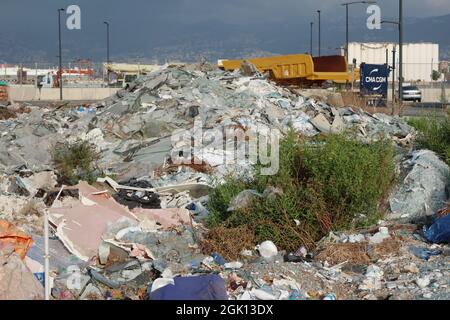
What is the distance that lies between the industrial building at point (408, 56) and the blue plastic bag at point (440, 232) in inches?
2216

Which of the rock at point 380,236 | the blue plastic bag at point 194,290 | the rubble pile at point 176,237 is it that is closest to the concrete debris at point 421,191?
the rubble pile at point 176,237

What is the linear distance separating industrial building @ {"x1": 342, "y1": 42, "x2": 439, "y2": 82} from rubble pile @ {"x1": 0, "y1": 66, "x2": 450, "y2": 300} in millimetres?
51901

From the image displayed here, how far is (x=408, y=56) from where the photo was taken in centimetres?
8656

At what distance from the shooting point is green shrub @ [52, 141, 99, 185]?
37.3 feet

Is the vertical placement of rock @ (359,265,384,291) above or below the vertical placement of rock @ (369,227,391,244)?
below

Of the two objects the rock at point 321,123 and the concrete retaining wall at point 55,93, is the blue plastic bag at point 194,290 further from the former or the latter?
the concrete retaining wall at point 55,93

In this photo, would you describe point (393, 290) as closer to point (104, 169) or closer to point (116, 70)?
point (104, 169)

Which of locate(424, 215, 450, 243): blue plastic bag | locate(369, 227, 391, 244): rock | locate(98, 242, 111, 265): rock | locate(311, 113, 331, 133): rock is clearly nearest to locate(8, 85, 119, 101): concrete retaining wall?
locate(311, 113, 331, 133): rock

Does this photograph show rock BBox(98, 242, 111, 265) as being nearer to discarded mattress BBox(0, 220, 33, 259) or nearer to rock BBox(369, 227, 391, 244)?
discarded mattress BBox(0, 220, 33, 259)

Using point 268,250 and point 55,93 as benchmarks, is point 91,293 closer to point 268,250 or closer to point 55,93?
point 268,250

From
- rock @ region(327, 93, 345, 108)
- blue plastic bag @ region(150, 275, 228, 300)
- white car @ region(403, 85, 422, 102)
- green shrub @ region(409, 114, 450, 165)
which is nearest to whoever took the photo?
blue plastic bag @ region(150, 275, 228, 300)

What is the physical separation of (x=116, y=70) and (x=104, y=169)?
58.4 m

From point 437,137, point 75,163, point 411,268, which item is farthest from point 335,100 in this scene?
point 411,268
